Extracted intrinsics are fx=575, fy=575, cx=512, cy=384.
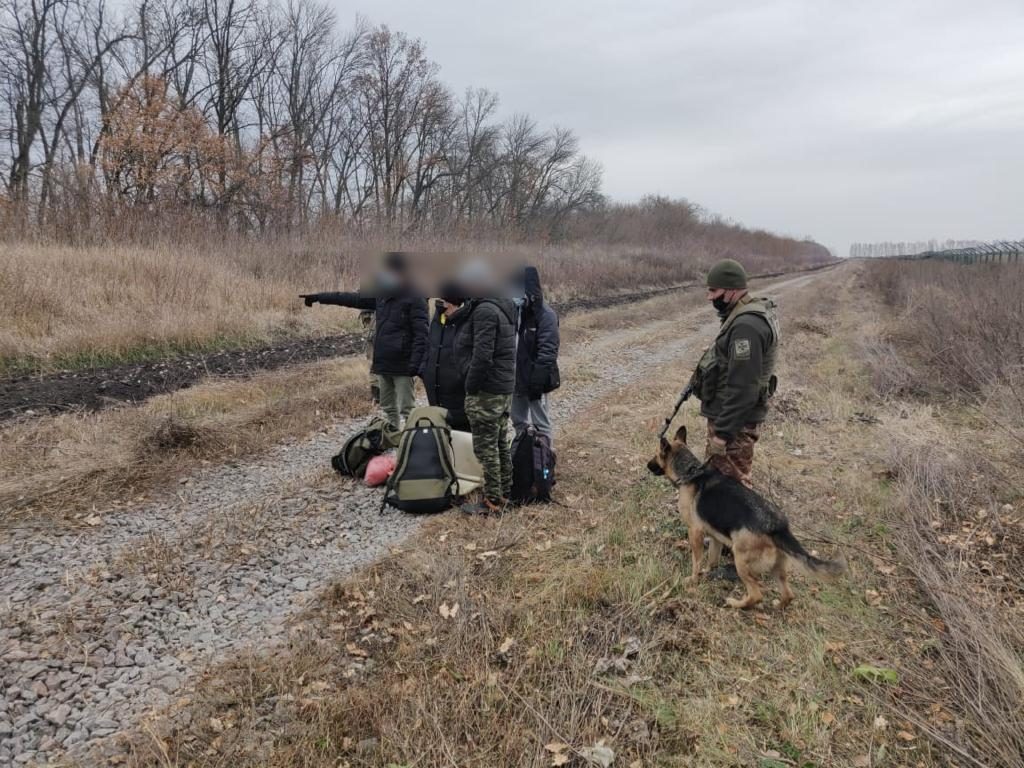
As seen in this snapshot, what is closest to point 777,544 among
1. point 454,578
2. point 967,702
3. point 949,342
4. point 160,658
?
point 967,702

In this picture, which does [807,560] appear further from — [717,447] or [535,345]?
[535,345]

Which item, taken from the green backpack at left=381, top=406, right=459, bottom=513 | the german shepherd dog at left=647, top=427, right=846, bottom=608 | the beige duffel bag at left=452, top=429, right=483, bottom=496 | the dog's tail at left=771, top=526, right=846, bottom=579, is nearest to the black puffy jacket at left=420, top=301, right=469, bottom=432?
the beige duffel bag at left=452, top=429, right=483, bottom=496

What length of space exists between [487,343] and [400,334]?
4.35 ft

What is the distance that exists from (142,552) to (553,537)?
10.0 ft

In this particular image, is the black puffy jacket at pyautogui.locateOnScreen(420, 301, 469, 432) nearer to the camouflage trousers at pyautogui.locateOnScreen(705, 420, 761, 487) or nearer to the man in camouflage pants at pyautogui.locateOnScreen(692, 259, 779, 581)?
the man in camouflage pants at pyautogui.locateOnScreen(692, 259, 779, 581)

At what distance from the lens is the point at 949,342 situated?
409 inches

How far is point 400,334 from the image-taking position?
562cm

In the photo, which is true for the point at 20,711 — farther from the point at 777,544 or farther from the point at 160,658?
the point at 777,544

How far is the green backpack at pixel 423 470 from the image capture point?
500 centimetres

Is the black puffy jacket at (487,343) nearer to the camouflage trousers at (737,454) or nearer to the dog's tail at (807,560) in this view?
the camouflage trousers at (737,454)

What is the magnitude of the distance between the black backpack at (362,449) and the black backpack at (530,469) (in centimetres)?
128

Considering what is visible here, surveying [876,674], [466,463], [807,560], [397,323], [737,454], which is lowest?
[876,674]

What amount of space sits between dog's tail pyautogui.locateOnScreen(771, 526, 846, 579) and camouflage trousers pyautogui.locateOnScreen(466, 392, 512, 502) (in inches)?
91.3

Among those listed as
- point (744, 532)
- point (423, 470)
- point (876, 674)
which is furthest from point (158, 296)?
point (876, 674)
